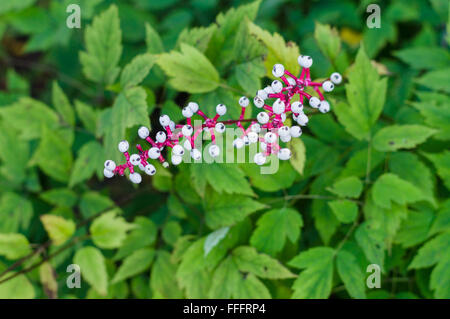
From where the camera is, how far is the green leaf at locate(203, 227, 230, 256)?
175cm

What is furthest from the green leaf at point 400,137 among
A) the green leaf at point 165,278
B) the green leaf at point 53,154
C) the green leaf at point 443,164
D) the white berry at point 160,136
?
the green leaf at point 53,154

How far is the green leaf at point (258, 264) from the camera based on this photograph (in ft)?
5.87

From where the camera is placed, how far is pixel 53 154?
228 centimetres

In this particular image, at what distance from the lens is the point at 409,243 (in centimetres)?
189

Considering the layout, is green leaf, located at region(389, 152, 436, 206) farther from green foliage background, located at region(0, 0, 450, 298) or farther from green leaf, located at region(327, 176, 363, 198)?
green leaf, located at region(327, 176, 363, 198)

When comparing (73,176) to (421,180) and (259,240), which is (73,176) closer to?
(259,240)

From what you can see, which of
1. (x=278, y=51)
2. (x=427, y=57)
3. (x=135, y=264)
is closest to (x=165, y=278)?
(x=135, y=264)

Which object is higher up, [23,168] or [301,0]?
[301,0]

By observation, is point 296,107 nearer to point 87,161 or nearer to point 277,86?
point 277,86

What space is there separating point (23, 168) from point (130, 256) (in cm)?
92

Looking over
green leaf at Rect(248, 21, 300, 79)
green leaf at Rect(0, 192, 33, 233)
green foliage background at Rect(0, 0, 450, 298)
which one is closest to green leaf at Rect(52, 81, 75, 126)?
green foliage background at Rect(0, 0, 450, 298)

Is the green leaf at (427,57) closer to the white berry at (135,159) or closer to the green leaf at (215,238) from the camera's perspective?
the green leaf at (215,238)
